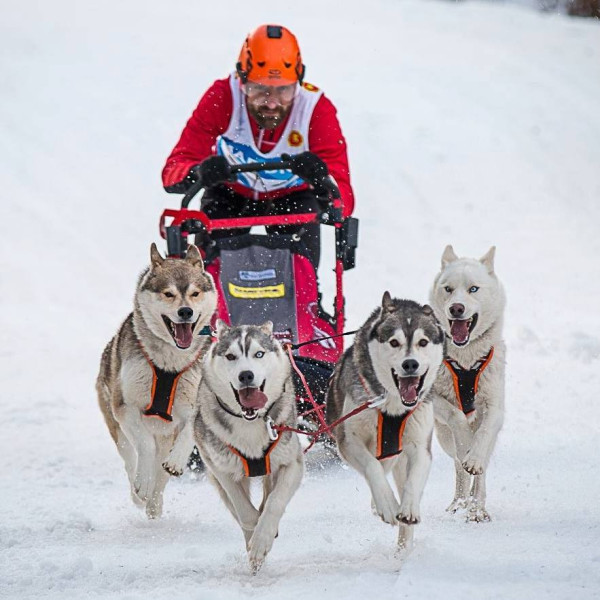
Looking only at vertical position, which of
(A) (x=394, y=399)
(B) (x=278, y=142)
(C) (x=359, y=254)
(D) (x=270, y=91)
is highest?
(D) (x=270, y=91)

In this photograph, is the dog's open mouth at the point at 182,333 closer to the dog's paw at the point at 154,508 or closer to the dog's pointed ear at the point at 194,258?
the dog's pointed ear at the point at 194,258

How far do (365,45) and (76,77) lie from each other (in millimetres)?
4799

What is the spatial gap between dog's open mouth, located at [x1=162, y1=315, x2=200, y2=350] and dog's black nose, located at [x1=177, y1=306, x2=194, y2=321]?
3 centimetres

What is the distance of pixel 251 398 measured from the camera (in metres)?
3.17

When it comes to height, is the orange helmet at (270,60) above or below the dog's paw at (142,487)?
above

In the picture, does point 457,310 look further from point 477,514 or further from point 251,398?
point 251,398

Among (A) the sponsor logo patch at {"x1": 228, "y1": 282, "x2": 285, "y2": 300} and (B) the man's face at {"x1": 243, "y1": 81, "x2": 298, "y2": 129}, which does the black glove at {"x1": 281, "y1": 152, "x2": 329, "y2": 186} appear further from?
(A) the sponsor logo patch at {"x1": 228, "y1": 282, "x2": 285, "y2": 300}

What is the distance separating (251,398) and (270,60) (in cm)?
212

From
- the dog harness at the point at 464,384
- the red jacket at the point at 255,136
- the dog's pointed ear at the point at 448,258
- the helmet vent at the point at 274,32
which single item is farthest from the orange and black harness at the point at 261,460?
the helmet vent at the point at 274,32

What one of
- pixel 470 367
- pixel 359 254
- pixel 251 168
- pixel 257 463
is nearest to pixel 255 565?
pixel 257 463

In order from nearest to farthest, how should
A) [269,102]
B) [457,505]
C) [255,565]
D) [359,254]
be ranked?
[255,565] < [457,505] < [269,102] < [359,254]

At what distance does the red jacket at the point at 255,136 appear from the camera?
4719 mm

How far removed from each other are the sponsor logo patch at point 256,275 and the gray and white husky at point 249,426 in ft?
3.36

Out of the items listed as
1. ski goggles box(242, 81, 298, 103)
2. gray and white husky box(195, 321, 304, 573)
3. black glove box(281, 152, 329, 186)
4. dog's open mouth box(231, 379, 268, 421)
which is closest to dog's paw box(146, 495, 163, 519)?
gray and white husky box(195, 321, 304, 573)
